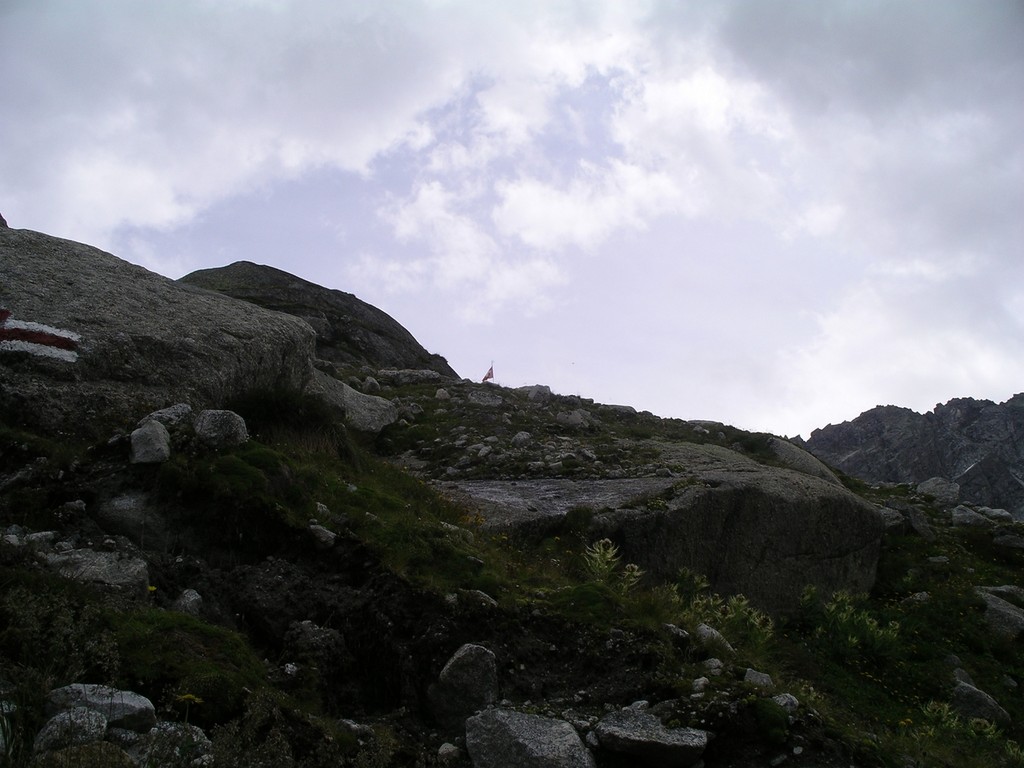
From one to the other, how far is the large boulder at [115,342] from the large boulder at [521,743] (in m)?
5.38

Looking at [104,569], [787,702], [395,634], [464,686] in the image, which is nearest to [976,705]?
[787,702]

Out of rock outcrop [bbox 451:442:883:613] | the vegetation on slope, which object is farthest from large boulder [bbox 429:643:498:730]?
rock outcrop [bbox 451:442:883:613]

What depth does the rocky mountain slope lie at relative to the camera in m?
4.55

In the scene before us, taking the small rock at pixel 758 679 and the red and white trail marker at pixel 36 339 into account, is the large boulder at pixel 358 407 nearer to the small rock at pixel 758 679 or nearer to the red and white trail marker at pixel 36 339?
the red and white trail marker at pixel 36 339

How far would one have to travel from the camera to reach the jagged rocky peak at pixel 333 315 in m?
27.3

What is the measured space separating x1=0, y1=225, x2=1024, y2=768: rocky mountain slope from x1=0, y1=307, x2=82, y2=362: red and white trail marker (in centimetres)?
4

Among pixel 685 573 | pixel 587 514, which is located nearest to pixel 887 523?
pixel 685 573

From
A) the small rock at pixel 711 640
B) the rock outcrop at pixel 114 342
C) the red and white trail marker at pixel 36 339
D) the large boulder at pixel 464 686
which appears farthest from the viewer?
the red and white trail marker at pixel 36 339

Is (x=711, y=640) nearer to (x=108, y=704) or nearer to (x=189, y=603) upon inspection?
(x=189, y=603)

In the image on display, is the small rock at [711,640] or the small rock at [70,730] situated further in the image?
the small rock at [711,640]

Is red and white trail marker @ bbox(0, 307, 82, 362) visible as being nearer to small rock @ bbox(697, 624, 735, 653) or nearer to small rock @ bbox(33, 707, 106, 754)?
small rock @ bbox(33, 707, 106, 754)

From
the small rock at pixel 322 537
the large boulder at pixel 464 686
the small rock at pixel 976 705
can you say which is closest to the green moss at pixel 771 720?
the large boulder at pixel 464 686

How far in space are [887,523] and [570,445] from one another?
670cm

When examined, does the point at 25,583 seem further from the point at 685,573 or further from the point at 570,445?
the point at 570,445
